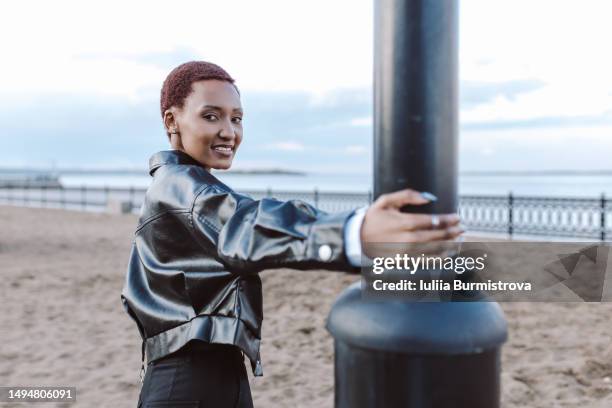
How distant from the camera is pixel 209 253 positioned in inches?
57.5

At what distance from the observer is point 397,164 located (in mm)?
1205

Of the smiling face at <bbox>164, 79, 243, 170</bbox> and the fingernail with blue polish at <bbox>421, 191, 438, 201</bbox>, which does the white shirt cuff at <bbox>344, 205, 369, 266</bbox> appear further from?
the smiling face at <bbox>164, 79, 243, 170</bbox>

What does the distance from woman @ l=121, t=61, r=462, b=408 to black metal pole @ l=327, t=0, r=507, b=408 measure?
0.42ft

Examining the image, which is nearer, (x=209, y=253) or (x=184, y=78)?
(x=209, y=253)

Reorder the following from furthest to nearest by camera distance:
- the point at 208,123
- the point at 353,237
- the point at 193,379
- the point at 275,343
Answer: the point at 275,343 < the point at 208,123 < the point at 193,379 < the point at 353,237

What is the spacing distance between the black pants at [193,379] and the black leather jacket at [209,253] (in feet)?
0.18

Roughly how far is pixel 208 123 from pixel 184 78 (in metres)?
0.18

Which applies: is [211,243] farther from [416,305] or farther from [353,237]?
[416,305]

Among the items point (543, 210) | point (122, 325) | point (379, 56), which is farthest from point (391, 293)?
point (543, 210)

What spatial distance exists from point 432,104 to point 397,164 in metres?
A: 0.15

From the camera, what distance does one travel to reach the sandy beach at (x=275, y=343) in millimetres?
4367

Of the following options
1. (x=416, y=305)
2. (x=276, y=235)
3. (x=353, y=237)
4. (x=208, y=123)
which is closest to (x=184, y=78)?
(x=208, y=123)

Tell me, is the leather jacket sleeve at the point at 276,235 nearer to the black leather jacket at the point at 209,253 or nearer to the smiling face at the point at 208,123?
the black leather jacket at the point at 209,253

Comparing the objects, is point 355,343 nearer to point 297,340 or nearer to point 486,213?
point 297,340
